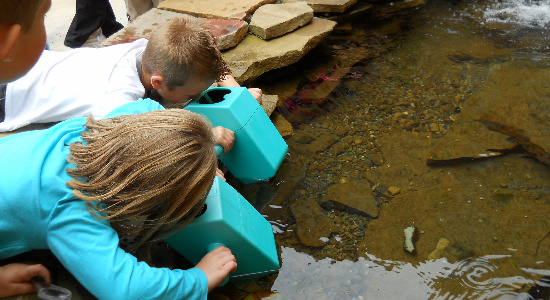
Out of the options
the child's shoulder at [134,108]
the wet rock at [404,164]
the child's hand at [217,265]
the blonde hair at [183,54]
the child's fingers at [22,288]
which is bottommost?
the wet rock at [404,164]

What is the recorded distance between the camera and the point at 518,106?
259 cm

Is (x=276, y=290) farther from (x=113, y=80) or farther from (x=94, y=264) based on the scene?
(x=113, y=80)

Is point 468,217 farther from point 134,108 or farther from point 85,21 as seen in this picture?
point 85,21

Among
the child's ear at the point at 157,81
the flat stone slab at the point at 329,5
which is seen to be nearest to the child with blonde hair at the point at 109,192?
the child's ear at the point at 157,81

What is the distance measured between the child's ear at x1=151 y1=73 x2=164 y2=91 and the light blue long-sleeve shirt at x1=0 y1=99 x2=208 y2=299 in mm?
807

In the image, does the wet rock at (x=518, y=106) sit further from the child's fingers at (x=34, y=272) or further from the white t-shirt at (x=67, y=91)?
the child's fingers at (x=34, y=272)

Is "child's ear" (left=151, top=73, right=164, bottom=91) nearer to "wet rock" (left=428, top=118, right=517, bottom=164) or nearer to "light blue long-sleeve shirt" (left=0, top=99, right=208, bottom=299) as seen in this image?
"light blue long-sleeve shirt" (left=0, top=99, right=208, bottom=299)

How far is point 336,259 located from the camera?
5.90 ft

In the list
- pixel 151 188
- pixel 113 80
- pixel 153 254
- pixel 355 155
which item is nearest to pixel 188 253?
pixel 153 254

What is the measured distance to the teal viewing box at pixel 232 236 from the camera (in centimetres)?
150

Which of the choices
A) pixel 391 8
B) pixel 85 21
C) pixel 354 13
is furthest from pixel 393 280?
pixel 391 8

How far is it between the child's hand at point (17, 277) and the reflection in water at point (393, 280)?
0.82m

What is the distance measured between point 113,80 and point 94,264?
3.50 feet

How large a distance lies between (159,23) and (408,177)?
6.42 feet
